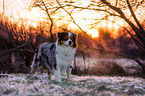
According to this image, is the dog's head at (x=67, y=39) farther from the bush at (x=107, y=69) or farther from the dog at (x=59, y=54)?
the bush at (x=107, y=69)

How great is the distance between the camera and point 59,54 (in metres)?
7.89

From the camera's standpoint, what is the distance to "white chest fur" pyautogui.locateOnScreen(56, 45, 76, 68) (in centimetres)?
775

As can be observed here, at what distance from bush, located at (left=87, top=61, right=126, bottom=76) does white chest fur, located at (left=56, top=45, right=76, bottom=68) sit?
4970 millimetres

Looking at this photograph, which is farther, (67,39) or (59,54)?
(59,54)

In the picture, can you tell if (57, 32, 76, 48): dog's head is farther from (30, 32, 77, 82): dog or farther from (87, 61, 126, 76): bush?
(87, 61, 126, 76): bush

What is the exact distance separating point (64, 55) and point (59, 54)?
199 mm

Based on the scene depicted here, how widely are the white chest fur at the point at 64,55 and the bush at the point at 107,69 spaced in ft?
16.3

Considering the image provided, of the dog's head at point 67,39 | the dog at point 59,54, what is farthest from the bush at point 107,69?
the dog's head at point 67,39

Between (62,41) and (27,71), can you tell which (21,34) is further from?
(62,41)

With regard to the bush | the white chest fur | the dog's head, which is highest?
the dog's head

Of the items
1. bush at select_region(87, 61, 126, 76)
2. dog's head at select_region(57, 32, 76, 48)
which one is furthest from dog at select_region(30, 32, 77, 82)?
bush at select_region(87, 61, 126, 76)

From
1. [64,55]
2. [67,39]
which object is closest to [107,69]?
[64,55]

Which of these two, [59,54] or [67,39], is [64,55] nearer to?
[59,54]

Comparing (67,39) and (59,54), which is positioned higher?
(67,39)
